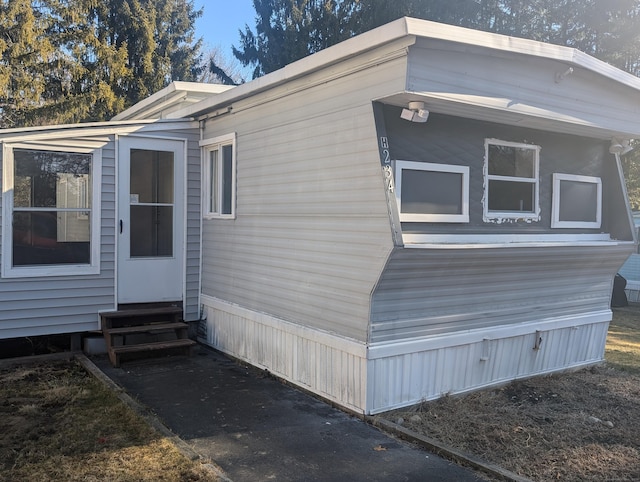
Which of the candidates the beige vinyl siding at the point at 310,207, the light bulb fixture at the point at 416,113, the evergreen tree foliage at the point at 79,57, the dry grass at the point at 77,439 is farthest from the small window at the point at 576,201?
the evergreen tree foliage at the point at 79,57

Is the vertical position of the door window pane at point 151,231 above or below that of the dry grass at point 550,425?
above

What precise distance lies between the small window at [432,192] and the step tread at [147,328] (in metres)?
3.51

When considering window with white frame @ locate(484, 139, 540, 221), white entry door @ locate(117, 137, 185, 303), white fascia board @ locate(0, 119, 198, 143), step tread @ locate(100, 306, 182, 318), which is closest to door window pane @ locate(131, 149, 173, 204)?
white entry door @ locate(117, 137, 185, 303)

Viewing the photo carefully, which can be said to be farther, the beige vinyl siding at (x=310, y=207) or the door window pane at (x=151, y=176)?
the door window pane at (x=151, y=176)

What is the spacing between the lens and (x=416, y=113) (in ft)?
15.2

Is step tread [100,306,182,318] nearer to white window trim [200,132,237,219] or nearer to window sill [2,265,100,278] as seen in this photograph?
window sill [2,265,100,278]

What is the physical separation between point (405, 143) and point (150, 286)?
3.97 m

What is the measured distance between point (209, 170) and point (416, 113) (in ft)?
11.8

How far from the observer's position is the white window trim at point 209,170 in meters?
6.84

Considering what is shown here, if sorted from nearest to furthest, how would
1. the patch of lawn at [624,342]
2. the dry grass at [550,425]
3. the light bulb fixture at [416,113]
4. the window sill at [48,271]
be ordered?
the dry grass at [550,425] → the light bulb fixture at [416,113] → the window sill at [48,271] → the patch of lawn at [624,342]

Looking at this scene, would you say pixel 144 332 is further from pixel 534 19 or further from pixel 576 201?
pixel 534 19

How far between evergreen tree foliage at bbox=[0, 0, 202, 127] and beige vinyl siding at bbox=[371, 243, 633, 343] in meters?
14.3

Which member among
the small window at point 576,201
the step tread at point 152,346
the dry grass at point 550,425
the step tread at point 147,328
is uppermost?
the small window at point 576,201

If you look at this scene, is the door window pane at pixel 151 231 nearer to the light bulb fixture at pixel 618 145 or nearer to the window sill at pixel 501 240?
the window sill at pixel 501 240
